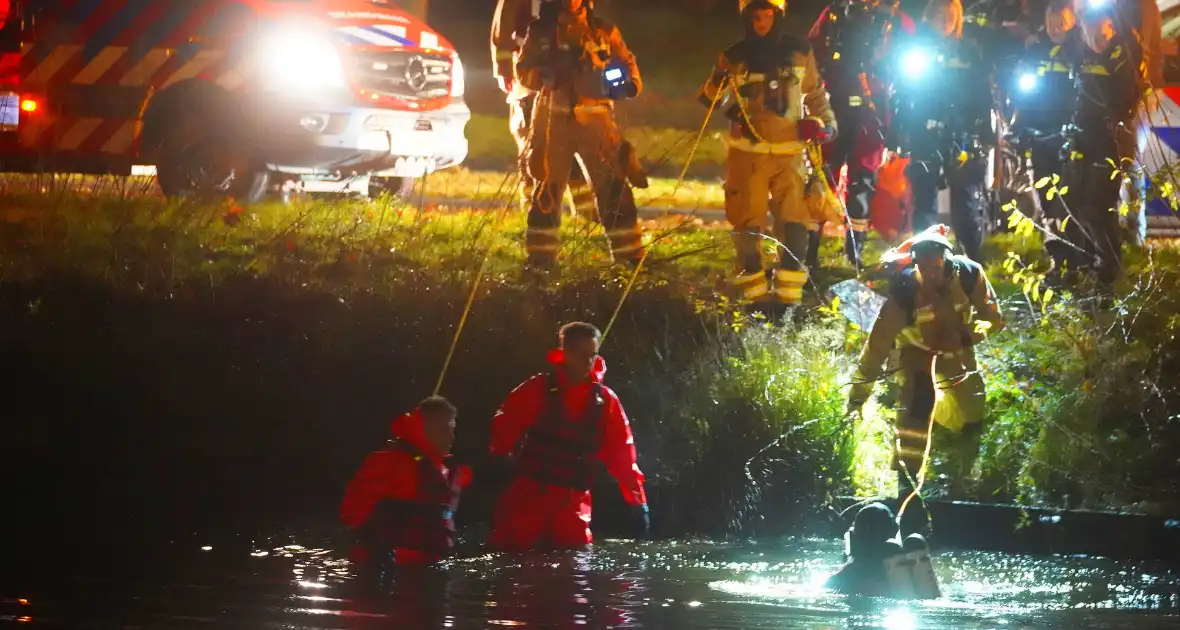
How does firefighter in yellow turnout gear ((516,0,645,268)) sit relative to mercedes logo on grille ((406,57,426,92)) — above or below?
below

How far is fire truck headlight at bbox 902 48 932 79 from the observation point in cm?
1006

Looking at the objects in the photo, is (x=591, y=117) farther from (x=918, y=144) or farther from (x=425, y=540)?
(x=425, y=540)

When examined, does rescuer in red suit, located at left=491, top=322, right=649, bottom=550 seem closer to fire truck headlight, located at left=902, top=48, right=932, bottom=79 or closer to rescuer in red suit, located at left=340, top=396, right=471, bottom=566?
rescuer in red suit, located at left=340, top=396, right=471, bottom=566

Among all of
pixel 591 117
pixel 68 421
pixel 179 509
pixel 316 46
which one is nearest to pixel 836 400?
pixel 591 117

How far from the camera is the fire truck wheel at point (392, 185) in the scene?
43.0 feet

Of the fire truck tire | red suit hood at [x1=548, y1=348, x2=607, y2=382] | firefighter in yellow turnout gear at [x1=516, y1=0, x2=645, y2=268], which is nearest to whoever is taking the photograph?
red suit hood at [x1=548, y1=348, x2=607, y2=382]

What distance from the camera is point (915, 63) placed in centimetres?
1010

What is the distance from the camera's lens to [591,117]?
391 inches

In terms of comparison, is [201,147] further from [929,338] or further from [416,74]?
[929,338]

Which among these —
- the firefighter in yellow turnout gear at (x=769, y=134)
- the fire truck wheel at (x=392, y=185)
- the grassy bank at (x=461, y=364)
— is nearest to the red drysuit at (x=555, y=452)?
the grassy bank at (x=461, y=364)

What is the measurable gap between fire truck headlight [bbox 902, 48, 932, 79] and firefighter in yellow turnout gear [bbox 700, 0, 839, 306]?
573mm

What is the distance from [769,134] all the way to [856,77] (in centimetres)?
119

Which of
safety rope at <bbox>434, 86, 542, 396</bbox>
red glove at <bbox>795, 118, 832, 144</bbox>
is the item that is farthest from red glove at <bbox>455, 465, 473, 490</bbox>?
red glove at <bbox>795, 118, 832, 144</bbox>

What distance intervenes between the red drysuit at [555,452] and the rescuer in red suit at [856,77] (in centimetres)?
325
